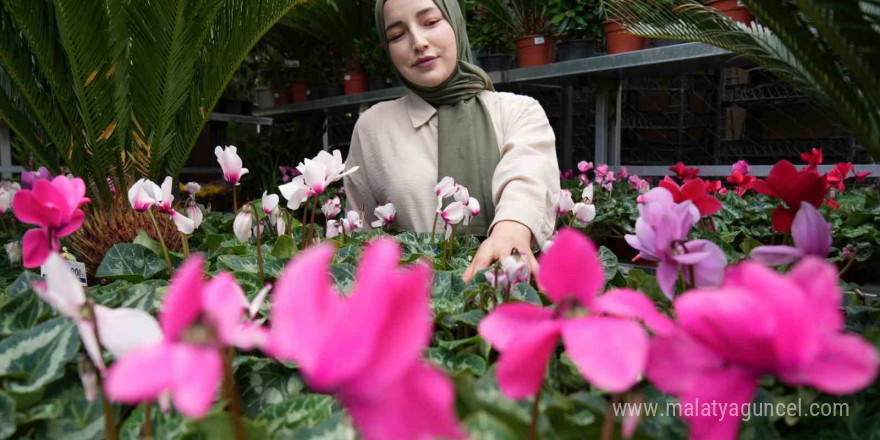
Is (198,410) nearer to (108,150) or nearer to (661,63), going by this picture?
(108,150)

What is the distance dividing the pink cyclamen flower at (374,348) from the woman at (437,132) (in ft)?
4.33

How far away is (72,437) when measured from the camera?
0.49 metres

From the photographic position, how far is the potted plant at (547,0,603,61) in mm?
3643

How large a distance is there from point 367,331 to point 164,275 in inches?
45.1

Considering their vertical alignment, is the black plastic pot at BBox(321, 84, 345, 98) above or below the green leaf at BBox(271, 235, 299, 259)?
above

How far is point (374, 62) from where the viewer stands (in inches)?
207

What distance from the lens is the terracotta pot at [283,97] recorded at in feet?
19.9

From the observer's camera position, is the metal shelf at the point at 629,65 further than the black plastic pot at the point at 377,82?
No

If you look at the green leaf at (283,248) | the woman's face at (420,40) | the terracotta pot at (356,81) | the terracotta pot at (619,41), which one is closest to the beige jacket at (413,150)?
the woman's face at (420,40)

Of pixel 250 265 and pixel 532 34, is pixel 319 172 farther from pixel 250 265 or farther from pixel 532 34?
pixel 532 34

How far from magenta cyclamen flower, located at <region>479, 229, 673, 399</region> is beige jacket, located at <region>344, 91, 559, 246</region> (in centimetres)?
132

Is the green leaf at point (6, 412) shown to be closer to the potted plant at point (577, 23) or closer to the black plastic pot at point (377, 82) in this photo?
the potted plant at point (577, 23)

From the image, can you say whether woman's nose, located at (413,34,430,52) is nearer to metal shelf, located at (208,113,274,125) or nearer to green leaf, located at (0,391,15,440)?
green leaf, located at (0,391,15,440)

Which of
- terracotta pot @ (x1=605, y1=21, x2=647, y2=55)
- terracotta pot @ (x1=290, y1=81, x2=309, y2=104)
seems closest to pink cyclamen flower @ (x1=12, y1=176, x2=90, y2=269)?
terracotta pot @ (x1=605, y1=21, x2=647, y2=55)
